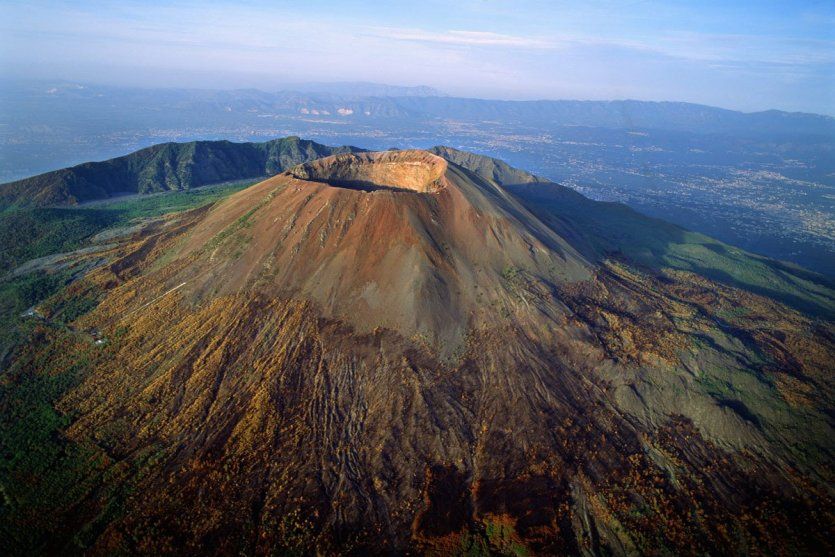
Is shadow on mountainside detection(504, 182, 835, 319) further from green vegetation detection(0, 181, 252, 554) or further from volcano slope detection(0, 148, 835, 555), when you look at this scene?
green vegetation detection(0, 181, 252, 554)

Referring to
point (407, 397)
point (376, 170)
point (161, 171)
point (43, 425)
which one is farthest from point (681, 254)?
point (161, 171)

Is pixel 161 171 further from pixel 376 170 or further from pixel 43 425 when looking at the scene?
pixel 43 425

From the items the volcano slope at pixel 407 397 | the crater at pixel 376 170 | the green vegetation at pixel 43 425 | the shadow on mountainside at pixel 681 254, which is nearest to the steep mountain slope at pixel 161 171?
the green vegetation at pixel 43 425

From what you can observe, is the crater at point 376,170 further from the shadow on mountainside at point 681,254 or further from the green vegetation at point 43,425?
the green vegetation at point 43,425

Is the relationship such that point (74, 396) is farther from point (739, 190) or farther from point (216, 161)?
point (739, 190)

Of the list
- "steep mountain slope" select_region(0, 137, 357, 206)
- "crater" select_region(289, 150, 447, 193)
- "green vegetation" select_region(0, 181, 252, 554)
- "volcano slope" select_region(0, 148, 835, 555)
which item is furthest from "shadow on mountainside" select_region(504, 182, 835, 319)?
"steep mountain slope" select_region(0, 137, 357, 206)

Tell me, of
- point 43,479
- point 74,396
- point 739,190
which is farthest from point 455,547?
point 739,190
